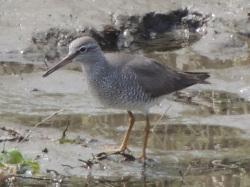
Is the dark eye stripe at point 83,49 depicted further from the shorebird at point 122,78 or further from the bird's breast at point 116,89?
the bird's breast at point 116,89

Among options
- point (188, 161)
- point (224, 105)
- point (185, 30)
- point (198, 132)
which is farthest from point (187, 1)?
point (188, 161)

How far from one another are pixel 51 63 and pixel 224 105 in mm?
2556

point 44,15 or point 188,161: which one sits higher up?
point 44,15

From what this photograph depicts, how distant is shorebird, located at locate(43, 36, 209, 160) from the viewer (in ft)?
28.6

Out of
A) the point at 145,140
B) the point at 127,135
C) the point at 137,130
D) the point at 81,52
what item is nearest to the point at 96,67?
the point at 81,52

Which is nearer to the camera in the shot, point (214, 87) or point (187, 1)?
point (214, 87)

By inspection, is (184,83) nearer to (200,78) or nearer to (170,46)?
(200,78)

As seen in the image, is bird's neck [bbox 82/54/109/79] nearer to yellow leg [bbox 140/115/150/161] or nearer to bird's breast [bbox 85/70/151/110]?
bird's breast [bbox 85/70/151/110]

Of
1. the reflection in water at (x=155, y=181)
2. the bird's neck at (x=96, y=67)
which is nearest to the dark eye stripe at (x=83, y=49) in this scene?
the bird's neck at (x=96, y=67)

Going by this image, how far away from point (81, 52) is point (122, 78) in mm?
501

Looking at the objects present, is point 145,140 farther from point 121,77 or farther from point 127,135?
point 121,77

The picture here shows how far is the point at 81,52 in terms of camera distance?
28.6 ft

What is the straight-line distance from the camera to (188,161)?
8.66 meters

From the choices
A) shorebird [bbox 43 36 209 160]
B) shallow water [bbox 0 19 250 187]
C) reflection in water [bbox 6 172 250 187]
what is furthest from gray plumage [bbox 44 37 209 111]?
reflection in water [bbox 6 172 250 187]
